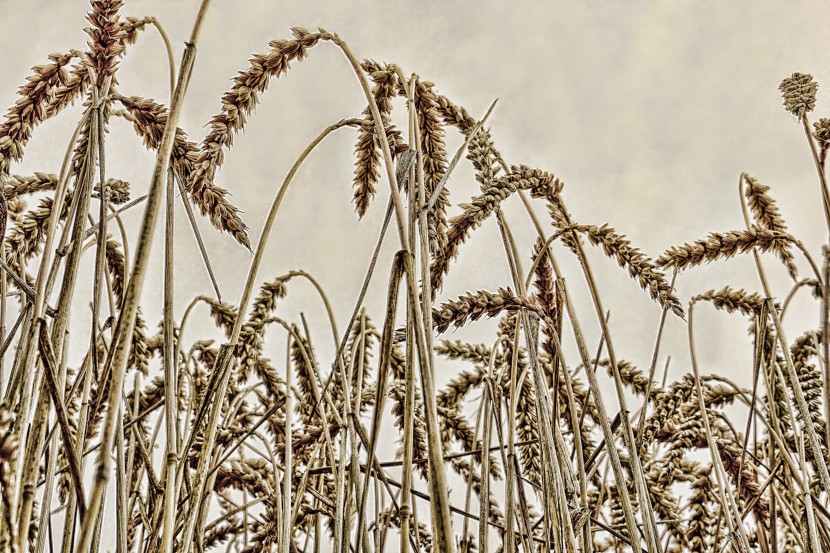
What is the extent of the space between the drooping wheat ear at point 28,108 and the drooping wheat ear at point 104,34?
0.66 feet

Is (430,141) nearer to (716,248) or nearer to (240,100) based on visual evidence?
(240,100)

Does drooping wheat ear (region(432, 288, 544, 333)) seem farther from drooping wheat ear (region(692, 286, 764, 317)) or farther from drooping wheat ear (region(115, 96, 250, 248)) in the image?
drooping wheat ear (region(692, 286, 764, 317))

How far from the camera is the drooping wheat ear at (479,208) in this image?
1390 millimetres

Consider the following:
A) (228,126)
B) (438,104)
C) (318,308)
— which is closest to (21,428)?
(228,126)

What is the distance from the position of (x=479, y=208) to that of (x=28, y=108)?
855 mm

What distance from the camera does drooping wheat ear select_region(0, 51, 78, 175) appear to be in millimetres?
1178

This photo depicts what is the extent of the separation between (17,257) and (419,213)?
41.9 inches

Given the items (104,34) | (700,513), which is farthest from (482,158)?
(700,513)

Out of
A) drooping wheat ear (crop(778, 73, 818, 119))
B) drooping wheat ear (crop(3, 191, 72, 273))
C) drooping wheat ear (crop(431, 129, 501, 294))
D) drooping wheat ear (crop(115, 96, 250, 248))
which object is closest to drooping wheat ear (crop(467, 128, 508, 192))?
drooping wheat ear (crop(431, 129, 501, 294))

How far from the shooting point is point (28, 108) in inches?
48.2

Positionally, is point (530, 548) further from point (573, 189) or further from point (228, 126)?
point (573, 189)

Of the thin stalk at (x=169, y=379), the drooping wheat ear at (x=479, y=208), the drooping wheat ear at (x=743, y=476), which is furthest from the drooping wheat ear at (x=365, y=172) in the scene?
the drooping wheat ear at (x=743, y=476)

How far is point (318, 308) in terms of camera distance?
356 centimetres

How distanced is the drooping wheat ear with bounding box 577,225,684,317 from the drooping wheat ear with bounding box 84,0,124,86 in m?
0.99
